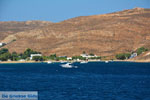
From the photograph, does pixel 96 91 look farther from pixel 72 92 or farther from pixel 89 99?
pixel 89 99

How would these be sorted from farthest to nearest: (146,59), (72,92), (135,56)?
(135,56)
(146,59)
(72,92)

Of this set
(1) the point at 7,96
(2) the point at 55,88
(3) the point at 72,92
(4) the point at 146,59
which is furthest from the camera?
(4) the point at 146,59

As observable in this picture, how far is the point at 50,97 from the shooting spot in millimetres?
54594

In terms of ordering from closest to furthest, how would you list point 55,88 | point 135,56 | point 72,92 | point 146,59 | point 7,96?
1. point 7,96
2. point 72,92
3. point 55,88
4. point 146,59
5. point 135,56

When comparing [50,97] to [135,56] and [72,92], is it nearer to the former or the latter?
[72,92]

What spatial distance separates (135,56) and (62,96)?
14307cm

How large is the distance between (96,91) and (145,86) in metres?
10.5

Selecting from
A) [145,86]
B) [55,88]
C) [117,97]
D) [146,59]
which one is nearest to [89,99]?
[117,97]

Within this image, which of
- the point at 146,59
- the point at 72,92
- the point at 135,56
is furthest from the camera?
the point at 135,56

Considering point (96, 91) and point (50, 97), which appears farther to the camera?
point (96, 91)

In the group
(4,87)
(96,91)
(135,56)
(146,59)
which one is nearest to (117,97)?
(96,91)

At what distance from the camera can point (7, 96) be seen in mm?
52438

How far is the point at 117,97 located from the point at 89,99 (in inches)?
155

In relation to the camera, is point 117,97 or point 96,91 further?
point 96,91
